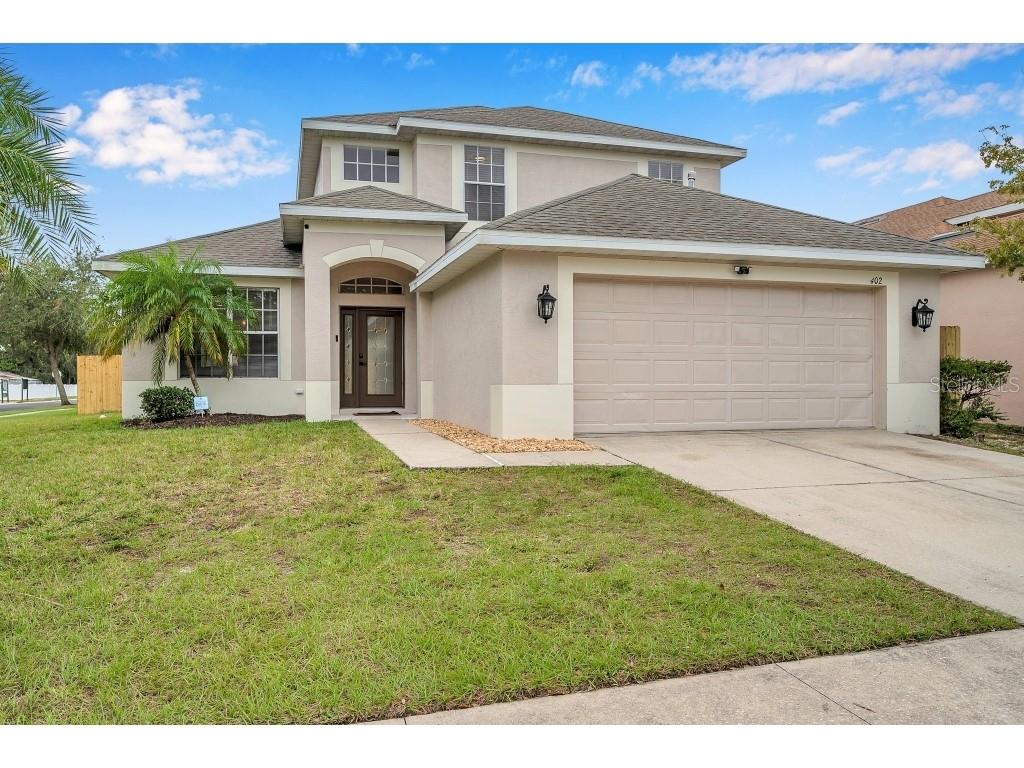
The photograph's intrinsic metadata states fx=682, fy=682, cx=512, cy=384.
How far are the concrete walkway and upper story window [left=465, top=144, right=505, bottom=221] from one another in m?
7.38

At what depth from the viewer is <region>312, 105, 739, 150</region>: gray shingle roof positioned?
15578mm

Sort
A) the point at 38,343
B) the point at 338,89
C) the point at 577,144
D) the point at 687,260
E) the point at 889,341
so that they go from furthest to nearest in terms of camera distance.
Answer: the point at 38,343 → the point at 577,144 → the point at 338,89 → the point at 889,341 → the point at 687,260

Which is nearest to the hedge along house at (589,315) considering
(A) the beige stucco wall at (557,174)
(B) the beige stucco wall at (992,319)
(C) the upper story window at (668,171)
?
(A) the beige stucco wall at (557,174)

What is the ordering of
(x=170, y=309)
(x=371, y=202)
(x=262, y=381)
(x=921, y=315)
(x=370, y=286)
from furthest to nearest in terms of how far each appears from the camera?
(x=370, y=286)
(x=262, y=381)
(x=371, y=202)
(x=170, y=309)
(x=921, y=315)

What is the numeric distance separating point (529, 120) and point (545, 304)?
9149mm

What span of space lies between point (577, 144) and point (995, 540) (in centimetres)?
1324

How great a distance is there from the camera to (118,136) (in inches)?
609

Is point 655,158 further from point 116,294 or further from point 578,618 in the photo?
point 578,618

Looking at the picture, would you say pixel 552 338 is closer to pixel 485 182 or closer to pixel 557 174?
pixel 485 182

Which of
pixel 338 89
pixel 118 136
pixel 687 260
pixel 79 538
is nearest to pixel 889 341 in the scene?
pixel 687 260

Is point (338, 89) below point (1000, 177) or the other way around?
the other way around

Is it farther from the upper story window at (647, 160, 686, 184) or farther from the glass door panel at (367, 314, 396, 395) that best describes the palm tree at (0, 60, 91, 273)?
the upper story window at (647, 160, 686, 184)

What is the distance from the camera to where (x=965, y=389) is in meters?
11.2

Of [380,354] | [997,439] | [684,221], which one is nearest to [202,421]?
[380,354]
